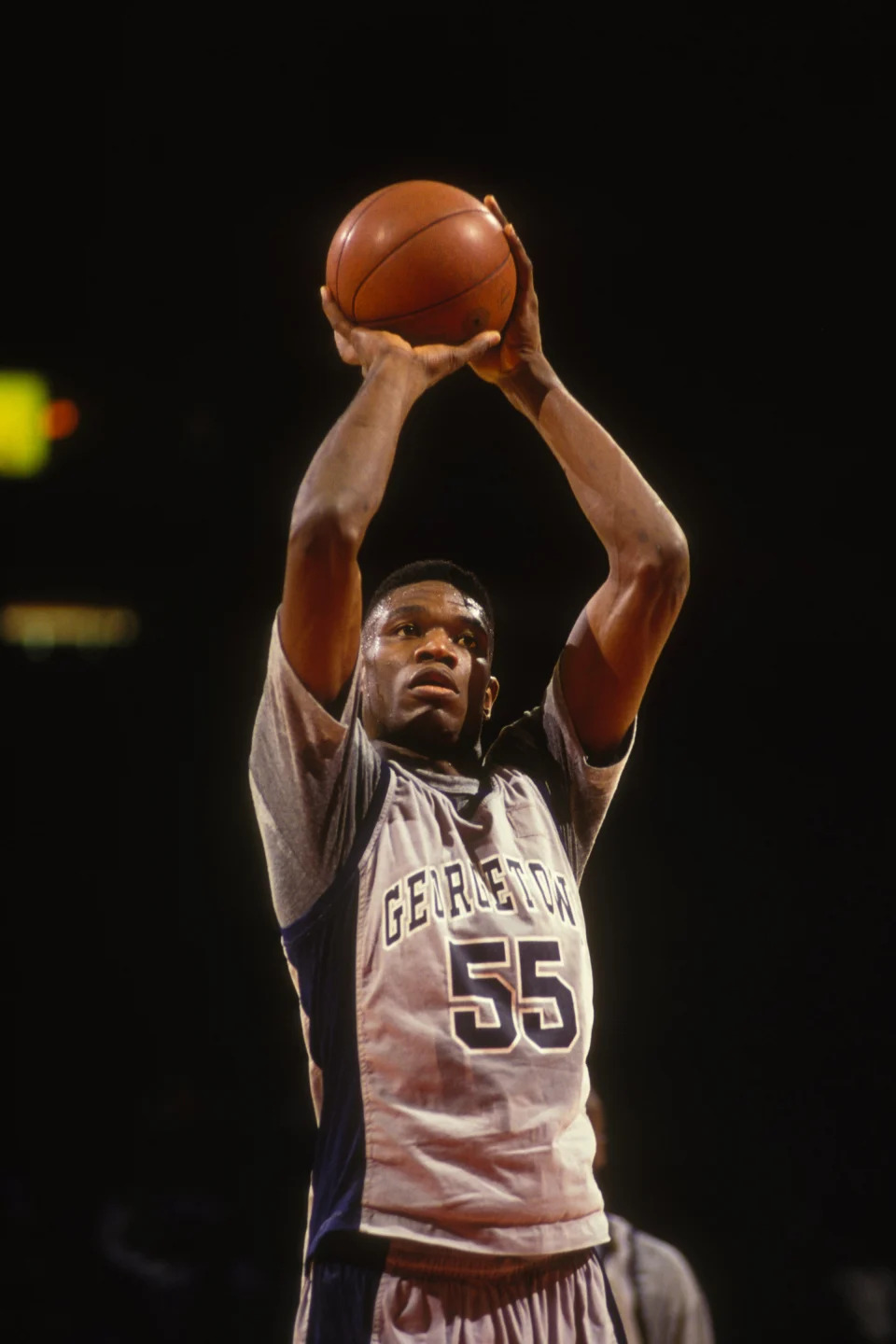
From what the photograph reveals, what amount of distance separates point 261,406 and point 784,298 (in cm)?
223

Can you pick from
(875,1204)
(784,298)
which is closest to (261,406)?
(784,298)

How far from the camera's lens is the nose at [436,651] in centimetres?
221

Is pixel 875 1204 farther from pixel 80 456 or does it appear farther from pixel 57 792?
pixel 80 456

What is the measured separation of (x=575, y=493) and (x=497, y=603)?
333 centimetres

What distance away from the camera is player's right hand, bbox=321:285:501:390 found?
2123 mm

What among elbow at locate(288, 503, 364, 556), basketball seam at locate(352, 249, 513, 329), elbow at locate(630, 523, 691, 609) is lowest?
elbow at locate(288, 503, 364, 556)

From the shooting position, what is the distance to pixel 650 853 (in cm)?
577

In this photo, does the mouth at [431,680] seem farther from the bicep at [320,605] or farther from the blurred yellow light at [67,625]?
the blurred yellow light at [67,625]

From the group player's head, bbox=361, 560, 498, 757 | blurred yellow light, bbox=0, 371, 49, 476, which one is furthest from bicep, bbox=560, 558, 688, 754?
blurred yellow light, bbox=0, 371, 49, 476

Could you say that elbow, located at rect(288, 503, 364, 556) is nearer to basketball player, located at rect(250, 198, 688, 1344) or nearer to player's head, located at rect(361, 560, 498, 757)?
basketball player, located at rect(250, 198, 688, 1344)

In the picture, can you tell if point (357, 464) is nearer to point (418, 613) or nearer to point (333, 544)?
point (333, 544)

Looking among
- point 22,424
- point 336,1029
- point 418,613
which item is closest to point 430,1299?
point 336,1029

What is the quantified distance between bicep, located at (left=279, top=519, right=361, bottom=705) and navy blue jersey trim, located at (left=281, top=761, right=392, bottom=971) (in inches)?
8.2

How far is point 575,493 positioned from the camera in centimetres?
222
